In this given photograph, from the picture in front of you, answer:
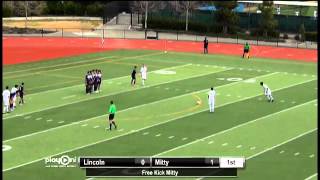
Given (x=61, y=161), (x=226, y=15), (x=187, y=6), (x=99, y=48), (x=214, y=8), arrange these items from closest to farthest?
(x=61, y=161), (x=99, y=48), (x=226, y=15), (x=187, y=6), (x=214, y=8)

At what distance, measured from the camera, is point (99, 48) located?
179 ft

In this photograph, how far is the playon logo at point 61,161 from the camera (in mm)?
20016

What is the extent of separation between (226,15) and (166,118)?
139ft

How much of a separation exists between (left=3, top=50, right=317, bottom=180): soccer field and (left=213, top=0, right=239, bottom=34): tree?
78.7ft

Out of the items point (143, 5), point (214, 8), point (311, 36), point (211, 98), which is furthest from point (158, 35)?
point (211, 98)

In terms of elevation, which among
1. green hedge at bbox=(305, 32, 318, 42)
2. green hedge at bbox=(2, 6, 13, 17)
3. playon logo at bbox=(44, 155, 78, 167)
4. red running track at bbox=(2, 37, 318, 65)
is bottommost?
playon logo at bbox=(44, 155, 78, 167)

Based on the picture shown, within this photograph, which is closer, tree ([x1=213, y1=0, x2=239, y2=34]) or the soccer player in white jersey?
the soccer player in white jersey

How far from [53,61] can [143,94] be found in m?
14.7

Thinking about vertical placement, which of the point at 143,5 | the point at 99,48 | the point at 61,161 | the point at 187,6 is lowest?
the point at 61,161

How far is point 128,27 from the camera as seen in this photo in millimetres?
72312

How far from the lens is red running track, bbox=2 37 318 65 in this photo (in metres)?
50.5

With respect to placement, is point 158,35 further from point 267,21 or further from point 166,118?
point 166,118
